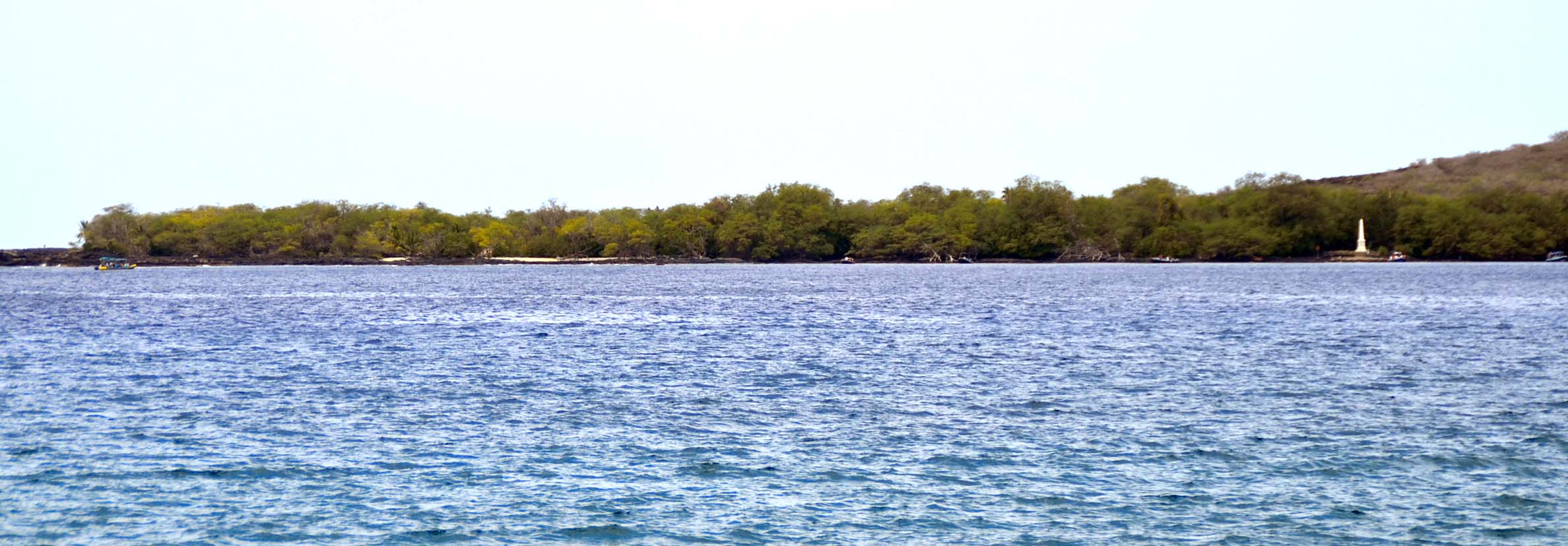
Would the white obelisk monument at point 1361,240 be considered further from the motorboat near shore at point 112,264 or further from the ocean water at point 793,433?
the motorboat near shore at point 112,264

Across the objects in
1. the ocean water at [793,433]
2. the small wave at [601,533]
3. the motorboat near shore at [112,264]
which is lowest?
the small wave at [601,533]

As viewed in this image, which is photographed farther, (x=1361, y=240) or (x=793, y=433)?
(x=1361, y=240)

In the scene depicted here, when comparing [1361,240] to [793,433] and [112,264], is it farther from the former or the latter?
[112,264]

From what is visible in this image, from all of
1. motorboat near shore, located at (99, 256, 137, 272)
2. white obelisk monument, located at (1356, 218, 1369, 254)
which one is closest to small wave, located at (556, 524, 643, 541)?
white obelisk monument, located at (1356, 218, 1369, 254)

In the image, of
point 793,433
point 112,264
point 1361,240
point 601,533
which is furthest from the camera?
point 112,264

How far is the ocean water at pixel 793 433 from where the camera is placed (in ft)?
54.5

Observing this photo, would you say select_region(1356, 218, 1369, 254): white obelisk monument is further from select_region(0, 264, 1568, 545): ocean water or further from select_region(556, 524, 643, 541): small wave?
select_region(556, 524, 643, 541): small wave

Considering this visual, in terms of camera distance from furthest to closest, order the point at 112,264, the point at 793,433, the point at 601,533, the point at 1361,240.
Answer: the point at 112,264 → the point at 1361,240 → the point at 793,433 → the point at 601,533

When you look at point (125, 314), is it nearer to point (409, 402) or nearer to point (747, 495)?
point (409, 402)

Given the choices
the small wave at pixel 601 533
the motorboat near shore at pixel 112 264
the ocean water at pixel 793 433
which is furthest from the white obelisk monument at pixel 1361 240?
the small wave at pixel 601 533

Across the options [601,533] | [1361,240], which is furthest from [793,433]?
[1361,240]

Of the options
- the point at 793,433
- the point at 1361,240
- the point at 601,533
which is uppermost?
the point at 1361,240

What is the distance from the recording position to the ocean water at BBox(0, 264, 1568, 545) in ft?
54.5

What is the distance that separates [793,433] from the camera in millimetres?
23406
